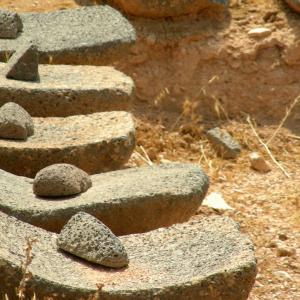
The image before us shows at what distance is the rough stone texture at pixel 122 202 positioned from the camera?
14.6ft

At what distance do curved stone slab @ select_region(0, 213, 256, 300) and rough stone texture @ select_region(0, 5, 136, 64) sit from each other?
2042mm

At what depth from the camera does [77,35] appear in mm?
6383

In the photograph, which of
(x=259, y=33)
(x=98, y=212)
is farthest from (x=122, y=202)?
(x=259, y=33)

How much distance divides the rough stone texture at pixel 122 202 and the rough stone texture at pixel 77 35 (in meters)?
1.49

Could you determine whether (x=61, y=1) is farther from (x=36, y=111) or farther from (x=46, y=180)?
(x=46, y=180)

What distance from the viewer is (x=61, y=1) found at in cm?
750

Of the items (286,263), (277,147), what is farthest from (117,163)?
(277,147)

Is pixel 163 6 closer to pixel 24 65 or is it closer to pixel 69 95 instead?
pixel 24 65

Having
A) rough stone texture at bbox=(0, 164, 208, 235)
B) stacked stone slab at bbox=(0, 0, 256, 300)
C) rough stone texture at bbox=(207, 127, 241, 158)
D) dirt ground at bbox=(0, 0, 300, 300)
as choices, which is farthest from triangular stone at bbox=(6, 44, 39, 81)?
rough stone texture at bbox=(207, 127, 241, 158)

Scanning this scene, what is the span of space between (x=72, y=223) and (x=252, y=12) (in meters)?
3.68

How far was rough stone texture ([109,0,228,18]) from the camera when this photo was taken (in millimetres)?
7312

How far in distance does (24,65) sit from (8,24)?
68cm

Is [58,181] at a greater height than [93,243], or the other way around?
[93,243]

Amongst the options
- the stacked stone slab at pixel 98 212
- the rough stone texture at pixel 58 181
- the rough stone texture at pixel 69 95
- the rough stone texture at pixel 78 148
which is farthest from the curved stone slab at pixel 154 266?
the rough stone texture at pixel 69 95
